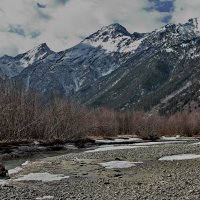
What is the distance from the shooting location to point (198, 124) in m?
162

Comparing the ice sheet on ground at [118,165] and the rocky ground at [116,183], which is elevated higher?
the ice sheet on ground at [118,165]

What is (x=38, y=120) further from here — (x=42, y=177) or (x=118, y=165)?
(x=42, y=177)

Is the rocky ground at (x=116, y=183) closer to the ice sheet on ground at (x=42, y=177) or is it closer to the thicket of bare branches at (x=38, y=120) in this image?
the ice sheet on ground at (x=42, y=177)

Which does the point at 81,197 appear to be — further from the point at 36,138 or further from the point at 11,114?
the point at 36,138

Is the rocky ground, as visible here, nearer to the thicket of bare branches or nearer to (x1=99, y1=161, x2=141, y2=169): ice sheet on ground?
(x1=99, y1=161, x2=141, y2=169): ice sheet on ground

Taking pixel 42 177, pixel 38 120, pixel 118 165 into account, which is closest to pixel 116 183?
pixel 42 177

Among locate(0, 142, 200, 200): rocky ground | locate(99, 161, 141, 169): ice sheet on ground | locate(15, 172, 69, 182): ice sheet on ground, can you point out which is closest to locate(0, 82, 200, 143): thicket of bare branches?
locate(99, 161, 141, 169): ice sheet on ground

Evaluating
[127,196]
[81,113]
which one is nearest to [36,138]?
[81,113]

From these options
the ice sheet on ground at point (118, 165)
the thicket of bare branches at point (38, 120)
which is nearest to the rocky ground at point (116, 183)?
the ice sheet on ground at point (118, 165)

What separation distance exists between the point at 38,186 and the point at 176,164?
14.1 metres

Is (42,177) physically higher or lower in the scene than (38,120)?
lower

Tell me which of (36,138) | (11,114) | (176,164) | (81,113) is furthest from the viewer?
(81,113)

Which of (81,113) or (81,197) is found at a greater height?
(81,113)

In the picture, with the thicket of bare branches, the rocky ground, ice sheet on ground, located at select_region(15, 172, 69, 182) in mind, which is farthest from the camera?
the thicket of bare branches
